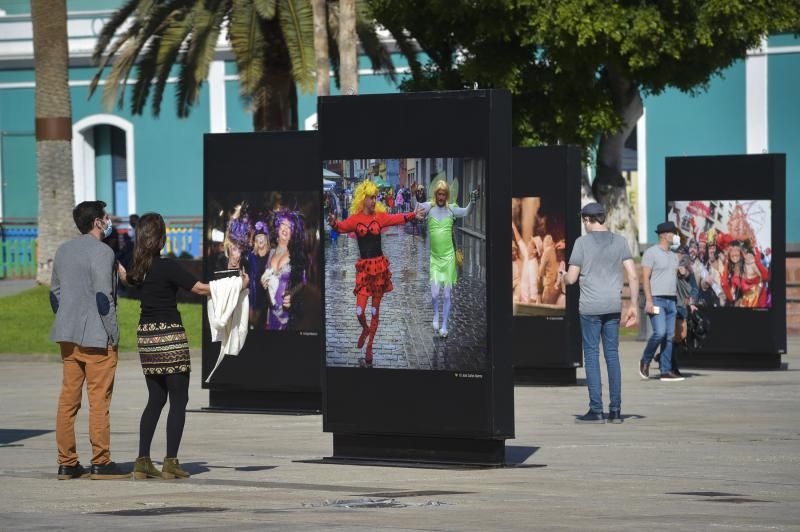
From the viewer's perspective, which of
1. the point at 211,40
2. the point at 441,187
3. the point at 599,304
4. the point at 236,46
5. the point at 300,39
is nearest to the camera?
the point at 441,187

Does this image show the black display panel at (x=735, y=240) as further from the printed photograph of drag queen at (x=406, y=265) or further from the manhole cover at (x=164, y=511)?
the manhole cover at (x=164, y=511)

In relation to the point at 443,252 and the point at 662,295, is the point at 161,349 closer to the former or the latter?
the point at 443,252

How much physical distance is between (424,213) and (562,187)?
288 inches

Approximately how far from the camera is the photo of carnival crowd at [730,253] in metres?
22.3

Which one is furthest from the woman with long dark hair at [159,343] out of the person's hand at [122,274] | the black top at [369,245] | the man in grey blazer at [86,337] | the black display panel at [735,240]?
the black display panel at [735,240]

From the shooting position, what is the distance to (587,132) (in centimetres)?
3344

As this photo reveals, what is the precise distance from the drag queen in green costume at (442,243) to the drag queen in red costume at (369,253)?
28cm

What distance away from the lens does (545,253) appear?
20031 mm

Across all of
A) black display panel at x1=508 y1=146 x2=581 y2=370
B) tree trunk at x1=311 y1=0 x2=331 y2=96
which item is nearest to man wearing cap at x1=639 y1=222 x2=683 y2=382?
black display panel at x1=508 y1=146 x2=581 y2=370

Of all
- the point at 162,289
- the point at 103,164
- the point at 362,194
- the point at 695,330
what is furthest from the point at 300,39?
the point at 162,289

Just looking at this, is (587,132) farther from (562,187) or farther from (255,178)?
(255,178)

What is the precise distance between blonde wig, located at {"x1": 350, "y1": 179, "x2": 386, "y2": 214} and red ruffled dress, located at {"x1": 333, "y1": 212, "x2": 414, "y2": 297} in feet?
0.17

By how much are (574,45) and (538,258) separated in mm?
12512

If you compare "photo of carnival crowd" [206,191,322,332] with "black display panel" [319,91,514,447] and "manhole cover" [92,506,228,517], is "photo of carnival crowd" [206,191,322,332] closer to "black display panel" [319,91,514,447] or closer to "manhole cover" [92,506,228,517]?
"black display panel" [319,91,514,447]
